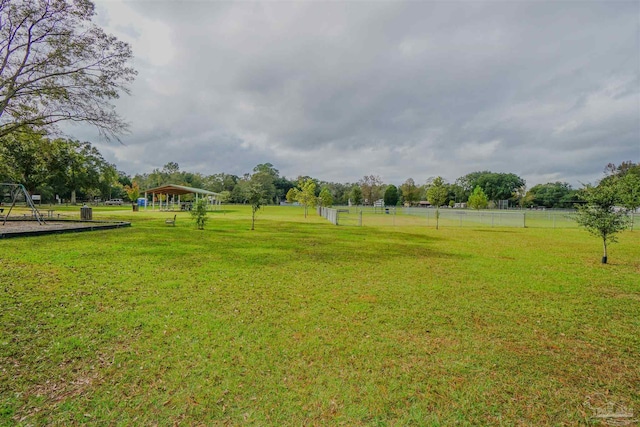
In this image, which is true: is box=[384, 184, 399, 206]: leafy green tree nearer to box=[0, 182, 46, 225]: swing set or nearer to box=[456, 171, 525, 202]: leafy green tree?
box=[456, 171, 525, 202]: leafy green tree

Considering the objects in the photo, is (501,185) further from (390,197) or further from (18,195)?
(18,195)

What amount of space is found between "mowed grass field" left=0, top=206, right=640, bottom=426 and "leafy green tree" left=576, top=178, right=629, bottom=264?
271cm

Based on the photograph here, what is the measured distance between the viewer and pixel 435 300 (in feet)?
20.4

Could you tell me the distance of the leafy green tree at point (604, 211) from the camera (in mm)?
10078

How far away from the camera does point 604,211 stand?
33.9 ft

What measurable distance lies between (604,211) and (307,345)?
1199 cm

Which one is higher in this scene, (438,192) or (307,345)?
(438,192)

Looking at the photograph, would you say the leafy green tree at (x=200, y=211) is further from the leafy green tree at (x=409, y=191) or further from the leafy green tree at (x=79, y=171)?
the leafy green tree at (x=409, y=191)

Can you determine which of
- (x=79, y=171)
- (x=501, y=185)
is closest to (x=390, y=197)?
(x=501, y=185)

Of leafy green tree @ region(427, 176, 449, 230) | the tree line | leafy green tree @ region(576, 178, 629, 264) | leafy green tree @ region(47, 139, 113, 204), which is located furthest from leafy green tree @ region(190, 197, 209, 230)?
leafy green tree @ region(47, 139, 113, 204)

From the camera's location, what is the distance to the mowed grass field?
117 inches

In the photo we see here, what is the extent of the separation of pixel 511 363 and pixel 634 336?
264 centimetres

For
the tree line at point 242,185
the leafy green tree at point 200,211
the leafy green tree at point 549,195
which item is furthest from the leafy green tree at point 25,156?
the leafy green tree at point 549,195

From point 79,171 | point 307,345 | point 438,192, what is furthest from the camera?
point 79,171
